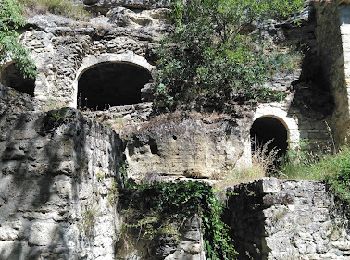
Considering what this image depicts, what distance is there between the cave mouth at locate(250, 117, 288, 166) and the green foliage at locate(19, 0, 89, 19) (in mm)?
7436

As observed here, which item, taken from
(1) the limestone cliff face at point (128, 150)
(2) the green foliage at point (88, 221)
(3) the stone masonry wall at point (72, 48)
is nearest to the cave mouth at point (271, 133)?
(1) the limestone cliff face at point (128, 150)

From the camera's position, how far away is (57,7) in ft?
48.9

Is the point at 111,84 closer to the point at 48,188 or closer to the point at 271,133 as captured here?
the point at 271,133

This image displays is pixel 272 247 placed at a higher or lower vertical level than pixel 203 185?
lower

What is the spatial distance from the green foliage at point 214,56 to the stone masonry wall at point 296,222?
5143 mm

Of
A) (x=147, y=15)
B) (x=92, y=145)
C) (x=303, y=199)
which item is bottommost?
(x=303, y=199)

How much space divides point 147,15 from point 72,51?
14.4ft

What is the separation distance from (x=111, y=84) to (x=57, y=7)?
130 inches

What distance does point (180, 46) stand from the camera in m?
11.9

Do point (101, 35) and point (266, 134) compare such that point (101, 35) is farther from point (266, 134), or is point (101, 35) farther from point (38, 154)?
point (38, 154)

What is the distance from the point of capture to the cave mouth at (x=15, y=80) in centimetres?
1303

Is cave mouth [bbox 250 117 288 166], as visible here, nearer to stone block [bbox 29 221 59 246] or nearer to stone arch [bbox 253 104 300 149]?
stone arch [bbox 253 104 300 149]

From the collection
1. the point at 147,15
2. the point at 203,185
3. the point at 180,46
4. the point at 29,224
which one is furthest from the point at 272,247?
the point at 147,15

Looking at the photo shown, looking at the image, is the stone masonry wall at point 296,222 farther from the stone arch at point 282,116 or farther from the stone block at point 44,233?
the stone arch at point 282,116
